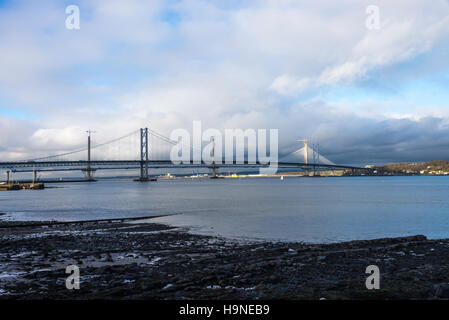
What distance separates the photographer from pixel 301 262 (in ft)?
29.1

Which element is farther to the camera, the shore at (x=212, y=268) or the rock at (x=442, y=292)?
the shore at (x=212, y=268)

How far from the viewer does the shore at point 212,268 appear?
6352mm

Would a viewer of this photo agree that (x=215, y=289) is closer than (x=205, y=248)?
Yes

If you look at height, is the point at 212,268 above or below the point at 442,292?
below

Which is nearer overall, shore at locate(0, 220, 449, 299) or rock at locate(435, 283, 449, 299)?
rock at locate(435, 283, 449, 299)

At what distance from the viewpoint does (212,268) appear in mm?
8312

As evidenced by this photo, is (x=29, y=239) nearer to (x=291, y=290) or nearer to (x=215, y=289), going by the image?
(x=215, y=289)

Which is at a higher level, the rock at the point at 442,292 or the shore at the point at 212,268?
the rock at the point at 442,292

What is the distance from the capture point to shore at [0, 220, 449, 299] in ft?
20.8

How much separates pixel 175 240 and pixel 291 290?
752cm

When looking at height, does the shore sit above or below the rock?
below
